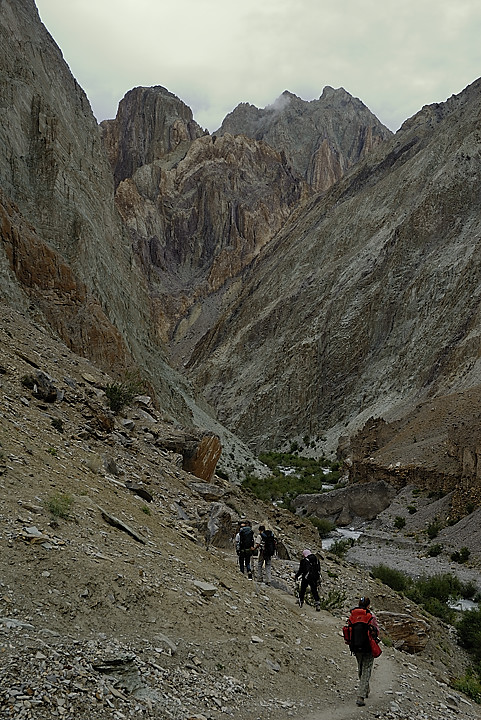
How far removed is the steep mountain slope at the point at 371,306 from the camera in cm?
5250

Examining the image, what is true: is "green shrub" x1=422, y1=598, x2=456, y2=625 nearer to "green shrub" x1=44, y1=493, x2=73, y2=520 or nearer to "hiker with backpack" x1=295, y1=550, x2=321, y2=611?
"hiker with backpack" x1=295, y1=550, x2=321, y2=611

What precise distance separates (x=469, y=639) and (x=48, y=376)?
12149 millimetres

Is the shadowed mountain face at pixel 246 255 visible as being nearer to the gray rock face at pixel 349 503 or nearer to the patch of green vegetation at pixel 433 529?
the patch of green vegetation at pixel 433 529

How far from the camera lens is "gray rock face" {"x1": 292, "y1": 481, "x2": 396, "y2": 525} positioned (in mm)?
30812

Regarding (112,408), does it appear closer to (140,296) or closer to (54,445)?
(54,445)

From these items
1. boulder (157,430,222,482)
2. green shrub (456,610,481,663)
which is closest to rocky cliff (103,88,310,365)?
boulder (157,430,222,482)

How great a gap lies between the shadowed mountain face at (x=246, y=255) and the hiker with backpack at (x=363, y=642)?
59.3 ft

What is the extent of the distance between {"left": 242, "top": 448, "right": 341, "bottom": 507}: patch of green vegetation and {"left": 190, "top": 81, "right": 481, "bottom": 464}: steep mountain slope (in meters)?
5.81

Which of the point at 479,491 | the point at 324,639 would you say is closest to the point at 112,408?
the point at 324,639

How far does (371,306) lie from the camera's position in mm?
62500

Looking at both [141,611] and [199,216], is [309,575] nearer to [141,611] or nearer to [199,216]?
[141,611]

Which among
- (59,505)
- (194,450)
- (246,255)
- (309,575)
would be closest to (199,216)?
(246,255)

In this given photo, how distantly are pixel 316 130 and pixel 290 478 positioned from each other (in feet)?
429

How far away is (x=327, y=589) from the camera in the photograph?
13.1 m
